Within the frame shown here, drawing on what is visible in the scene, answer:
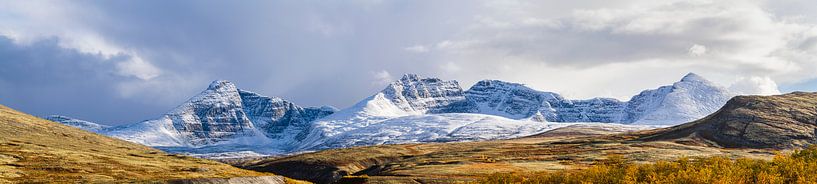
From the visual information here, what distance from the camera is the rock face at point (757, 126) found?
502 feet

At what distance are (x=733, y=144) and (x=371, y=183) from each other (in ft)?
427

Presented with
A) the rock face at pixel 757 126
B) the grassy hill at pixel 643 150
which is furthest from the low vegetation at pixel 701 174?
the rock face at pixel 757 126

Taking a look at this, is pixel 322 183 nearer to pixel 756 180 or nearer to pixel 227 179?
pixel 227 179

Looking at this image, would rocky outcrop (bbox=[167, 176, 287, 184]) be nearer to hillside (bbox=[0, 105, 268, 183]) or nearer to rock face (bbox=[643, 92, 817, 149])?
hillside (bbox=[0, 105, 268, 183])

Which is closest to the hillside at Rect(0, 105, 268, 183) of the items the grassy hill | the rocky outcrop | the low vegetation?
the rocky outcrop

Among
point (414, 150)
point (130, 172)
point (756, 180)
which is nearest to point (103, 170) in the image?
point (130, 172)

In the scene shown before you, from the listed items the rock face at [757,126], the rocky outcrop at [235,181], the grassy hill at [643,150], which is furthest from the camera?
the rock face at [757,126]

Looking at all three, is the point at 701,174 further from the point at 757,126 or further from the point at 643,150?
the point at 757,126

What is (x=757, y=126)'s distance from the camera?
16150 cm

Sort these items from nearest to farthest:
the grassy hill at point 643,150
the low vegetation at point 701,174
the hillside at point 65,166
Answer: the low vegetation at point 701,174 → the hillside at point 65,166 → the grassy hill at point 643,150

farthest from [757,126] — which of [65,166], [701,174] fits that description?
[701,174]

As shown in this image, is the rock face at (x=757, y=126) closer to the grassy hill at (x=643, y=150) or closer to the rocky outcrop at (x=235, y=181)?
the grassy hill at (x=643, y=150)

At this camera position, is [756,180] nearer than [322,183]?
Yes

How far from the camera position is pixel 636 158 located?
339 ft
